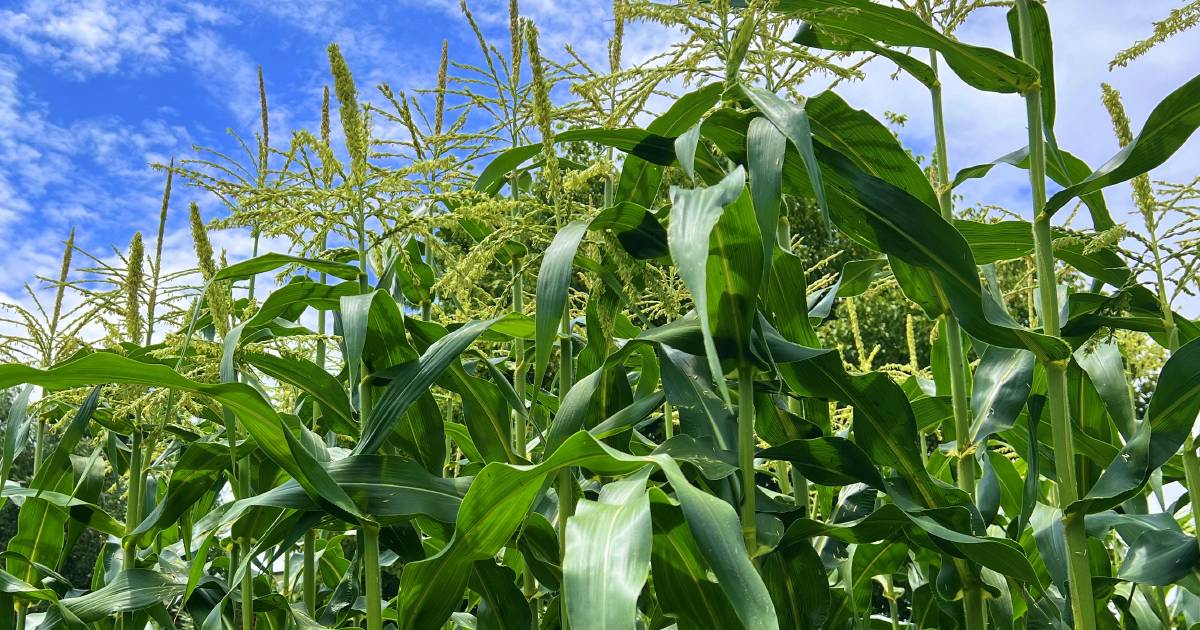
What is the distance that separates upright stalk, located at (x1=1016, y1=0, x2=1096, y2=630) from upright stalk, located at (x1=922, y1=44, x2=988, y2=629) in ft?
0.58

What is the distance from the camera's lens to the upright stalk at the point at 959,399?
1816 mm

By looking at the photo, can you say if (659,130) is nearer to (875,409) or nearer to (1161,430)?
(875,409)

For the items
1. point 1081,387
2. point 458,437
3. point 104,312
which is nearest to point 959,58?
point 1081,387

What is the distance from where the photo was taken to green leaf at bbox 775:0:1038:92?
1.79 metres

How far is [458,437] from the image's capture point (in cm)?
241

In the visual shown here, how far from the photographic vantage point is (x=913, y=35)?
72.9 inches

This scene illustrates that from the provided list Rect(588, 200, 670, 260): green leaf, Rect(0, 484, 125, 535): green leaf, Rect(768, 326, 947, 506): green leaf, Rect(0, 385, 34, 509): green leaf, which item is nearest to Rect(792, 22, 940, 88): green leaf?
Rect(588, 200, 670, 260): green leaf

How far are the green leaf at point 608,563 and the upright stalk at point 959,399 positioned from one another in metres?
0.86

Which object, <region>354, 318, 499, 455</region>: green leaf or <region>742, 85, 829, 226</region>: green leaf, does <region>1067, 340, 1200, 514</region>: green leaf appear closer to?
<region>742, 85, 829, 226</region>: green leaf

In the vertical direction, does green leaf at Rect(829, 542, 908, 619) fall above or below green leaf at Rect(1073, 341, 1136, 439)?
below

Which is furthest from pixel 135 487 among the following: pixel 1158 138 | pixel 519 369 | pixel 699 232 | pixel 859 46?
pixel 1158 138

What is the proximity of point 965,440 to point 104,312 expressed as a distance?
2428 mm

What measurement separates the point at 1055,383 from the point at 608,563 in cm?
102

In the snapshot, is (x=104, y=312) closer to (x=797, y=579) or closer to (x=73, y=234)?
(x=73, y=234)
